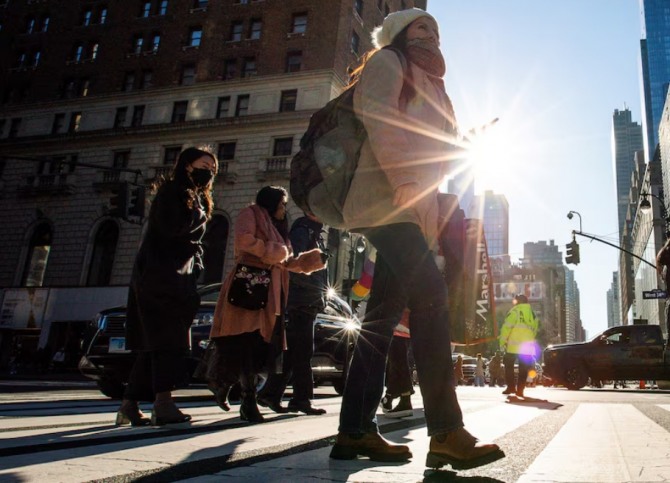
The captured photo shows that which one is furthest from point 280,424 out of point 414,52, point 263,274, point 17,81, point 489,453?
point 17,81

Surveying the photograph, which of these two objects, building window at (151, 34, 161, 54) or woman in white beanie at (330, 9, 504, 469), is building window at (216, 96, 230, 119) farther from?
woman in white beanie at (330, 9, 504, 469)

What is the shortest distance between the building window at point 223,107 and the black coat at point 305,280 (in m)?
25.7

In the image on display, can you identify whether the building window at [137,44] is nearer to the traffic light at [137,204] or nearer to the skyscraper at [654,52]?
the traffic light at [137,204]

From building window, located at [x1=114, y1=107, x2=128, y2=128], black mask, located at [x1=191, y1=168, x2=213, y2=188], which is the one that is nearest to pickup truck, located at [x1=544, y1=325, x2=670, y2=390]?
black mask, located at [x1=191, y1=168, x2=213, y2=188]

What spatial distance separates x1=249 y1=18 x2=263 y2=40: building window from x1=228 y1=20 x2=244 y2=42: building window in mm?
589

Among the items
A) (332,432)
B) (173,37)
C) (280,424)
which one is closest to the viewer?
(332,432)

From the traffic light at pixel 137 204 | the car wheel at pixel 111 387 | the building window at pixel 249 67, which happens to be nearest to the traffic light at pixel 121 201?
the traffic light at pixel 137 204

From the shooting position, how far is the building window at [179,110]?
98.7 ft

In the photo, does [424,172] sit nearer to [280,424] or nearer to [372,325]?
[372,325]

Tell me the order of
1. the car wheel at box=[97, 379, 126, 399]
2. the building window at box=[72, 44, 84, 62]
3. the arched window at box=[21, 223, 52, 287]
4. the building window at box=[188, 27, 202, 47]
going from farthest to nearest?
1. the building window at box=[72, 44, 84, 62]
2. the building window at box=[188, 27, 202, 47]
3. the arched window at box=[21, 223, 52, 287]
4. the car wheel at box=[97, 379, 126, 399]

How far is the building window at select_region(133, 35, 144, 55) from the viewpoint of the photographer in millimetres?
32750

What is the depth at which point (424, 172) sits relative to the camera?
2.38 m

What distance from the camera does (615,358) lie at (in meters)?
15.3

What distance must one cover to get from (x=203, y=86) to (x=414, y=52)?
2943cm
